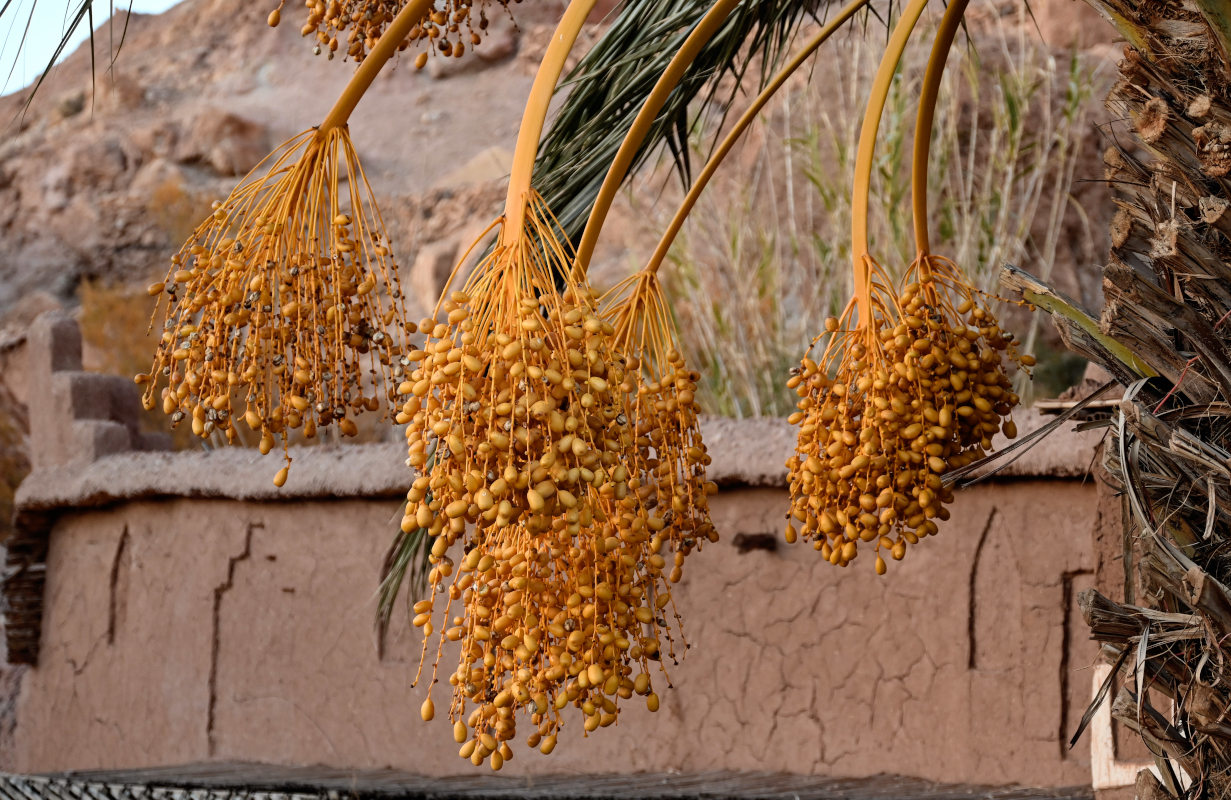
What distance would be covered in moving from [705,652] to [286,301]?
110 inches

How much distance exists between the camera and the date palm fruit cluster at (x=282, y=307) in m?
1.78

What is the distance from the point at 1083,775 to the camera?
3.78 metres

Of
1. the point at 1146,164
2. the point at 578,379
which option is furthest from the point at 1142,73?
the point at 578,379

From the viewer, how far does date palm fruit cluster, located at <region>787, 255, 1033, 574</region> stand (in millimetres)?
2148

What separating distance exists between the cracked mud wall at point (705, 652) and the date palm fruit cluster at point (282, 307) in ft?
8.40

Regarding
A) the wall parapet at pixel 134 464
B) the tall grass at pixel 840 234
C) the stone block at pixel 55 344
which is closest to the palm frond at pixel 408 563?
the wall parapet at pixel 134 464

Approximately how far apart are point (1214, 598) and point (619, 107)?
202 cm

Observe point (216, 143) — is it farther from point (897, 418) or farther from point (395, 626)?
point (897, 418)

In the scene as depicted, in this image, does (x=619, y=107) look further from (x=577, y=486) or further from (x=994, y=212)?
(x=994, y=212)

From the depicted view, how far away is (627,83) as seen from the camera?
3.09 meters

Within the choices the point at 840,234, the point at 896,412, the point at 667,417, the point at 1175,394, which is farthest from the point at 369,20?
the point at 840,234

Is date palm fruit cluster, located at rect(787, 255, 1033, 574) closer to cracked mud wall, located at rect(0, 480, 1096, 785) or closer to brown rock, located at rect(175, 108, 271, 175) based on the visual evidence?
cracked mud wall, located at rect(0, 480, 1096, 785)

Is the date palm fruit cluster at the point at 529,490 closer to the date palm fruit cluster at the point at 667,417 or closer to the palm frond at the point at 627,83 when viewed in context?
the date palm fruit cluster at the point at 667,417

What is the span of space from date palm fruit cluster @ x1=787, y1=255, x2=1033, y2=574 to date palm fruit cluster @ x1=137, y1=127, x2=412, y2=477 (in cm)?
78
